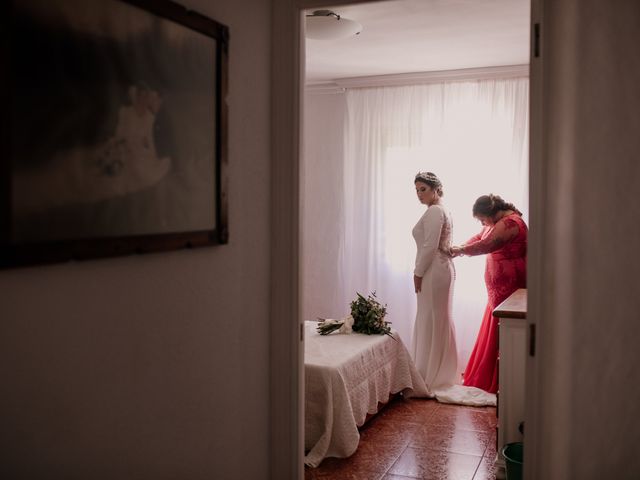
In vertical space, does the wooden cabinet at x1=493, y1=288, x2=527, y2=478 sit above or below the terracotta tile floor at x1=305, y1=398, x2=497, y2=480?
above

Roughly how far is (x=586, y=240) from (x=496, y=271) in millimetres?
3032

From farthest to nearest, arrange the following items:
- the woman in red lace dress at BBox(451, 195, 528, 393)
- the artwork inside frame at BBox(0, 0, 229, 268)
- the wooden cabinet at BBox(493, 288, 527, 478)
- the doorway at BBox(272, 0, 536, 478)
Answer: the woman in red lace dress at BBox(451, 195, 528, 393) → the wooden cabinet at BBox(493, 288, 527, 478) → the doorway at BBox(272, 0, 536, 478) → the artwork inside frame at BBox(0, 0, 229, 268)

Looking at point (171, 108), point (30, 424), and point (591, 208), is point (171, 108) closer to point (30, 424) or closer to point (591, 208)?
point (30, 424)

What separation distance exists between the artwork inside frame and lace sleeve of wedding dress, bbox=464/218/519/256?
3405 mm

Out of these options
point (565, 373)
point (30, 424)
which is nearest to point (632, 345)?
point (565, 373)

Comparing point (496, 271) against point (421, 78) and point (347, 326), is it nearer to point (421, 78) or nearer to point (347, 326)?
point (347, 326)

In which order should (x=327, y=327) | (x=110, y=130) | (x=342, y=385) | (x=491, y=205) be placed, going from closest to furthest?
1. (x=110, y=130)
2. (x=342, y=385)
3. (x=327, y=327)
4. (x=491, y=205)

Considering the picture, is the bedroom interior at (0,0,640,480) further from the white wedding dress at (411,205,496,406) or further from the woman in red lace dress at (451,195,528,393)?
the white wedding dress at (411,205,496,406)

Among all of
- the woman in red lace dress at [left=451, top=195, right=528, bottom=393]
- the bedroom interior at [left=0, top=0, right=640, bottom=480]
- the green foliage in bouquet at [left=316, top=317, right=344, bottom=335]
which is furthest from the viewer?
the woman in red lace dress at [left=451, top=195, right=528, bottom=393]

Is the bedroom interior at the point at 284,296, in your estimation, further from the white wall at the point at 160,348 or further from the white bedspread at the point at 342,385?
the white bedspread at the point at 342,385

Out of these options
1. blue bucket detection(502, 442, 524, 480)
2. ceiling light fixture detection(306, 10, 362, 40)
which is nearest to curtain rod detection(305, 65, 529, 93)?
ceiling light fixture detection(306, 10, 362, 40)

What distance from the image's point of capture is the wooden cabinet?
3.37 meters

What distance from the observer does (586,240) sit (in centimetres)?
213

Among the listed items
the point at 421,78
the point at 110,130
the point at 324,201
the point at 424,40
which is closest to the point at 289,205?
the point at 110,130
